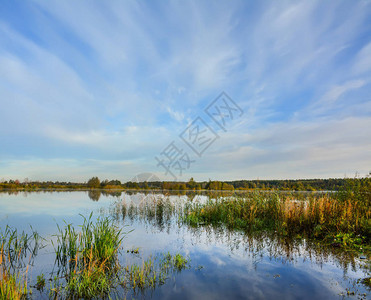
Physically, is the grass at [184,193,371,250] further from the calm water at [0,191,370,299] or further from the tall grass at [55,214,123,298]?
the tall grass at [55,214,123,298]

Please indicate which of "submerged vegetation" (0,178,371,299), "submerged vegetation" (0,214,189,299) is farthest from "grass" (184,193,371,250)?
"submerged vegetation" (0,214,189,299)

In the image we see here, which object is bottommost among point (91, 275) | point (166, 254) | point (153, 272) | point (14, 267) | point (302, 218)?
point (14, 267)

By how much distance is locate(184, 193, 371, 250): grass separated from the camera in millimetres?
8305

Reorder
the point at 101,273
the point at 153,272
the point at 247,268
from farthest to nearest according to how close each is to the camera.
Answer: the point at 247,268, the point at 153,272, the point at 101,273

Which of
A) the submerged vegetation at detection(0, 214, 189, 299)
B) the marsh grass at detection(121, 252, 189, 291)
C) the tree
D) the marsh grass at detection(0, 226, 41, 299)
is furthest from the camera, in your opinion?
the tree

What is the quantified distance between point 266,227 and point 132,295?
27.5ft

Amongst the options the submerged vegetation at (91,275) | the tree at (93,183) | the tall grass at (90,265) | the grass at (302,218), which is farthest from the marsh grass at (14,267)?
the tree at (93,183)

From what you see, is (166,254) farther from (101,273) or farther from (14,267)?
(14,267)

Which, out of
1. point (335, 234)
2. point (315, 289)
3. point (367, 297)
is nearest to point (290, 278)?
point (315, 289)

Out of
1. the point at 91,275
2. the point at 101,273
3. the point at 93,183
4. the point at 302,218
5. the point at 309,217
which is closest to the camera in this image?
the point at 91,275

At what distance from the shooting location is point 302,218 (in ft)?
32.1

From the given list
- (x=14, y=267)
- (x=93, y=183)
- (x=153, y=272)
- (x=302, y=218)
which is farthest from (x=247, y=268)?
(x=93, y=183)

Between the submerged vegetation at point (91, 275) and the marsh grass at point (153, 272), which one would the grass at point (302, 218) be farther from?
the submerged vegetation at point (91, 275)

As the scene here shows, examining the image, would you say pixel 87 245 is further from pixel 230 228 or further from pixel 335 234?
pixel 335 234
